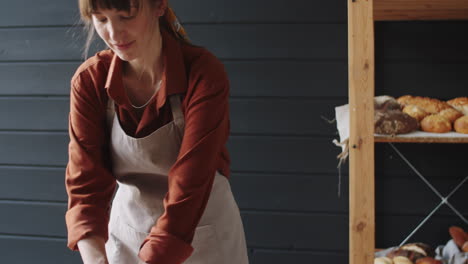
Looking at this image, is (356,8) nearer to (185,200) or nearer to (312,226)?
(185,200)

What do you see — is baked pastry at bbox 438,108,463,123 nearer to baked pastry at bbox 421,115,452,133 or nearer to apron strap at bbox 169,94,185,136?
baked pastry at bbox 421,115,452,133

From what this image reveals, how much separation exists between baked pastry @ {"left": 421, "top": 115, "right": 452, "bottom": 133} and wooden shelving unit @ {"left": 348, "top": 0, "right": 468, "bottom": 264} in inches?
1.9

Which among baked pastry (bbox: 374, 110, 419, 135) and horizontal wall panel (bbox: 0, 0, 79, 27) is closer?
baked pastry (bbox: 374, 110, 419, 135)

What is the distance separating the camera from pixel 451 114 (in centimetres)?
160

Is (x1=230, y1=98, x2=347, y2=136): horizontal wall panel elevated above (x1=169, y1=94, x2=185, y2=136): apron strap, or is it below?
below

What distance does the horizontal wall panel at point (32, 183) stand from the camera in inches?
87.7

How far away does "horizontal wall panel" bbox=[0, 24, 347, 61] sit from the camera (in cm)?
199

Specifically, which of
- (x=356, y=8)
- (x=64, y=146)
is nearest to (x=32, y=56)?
(x=64, y=146)

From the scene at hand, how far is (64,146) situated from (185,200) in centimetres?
129

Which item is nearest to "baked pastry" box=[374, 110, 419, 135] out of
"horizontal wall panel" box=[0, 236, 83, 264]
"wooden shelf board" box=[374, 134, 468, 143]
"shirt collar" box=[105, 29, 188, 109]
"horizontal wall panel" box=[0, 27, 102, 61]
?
"wooden shelf board" box=[374, 134, 468, 143]

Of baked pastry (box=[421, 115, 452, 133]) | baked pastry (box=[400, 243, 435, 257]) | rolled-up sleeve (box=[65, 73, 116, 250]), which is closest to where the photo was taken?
rolled-up sleeve (box=[65, 73, 116, 250])

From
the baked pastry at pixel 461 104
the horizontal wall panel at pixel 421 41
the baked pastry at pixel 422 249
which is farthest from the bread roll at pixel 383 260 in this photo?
the horizontal wall panel at pixel 421 41

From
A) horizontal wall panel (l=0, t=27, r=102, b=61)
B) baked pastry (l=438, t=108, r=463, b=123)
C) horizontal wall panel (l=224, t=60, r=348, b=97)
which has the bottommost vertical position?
baked pastry (l=438, t=108, r=463, b=123)

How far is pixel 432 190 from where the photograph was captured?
1.99 metres
